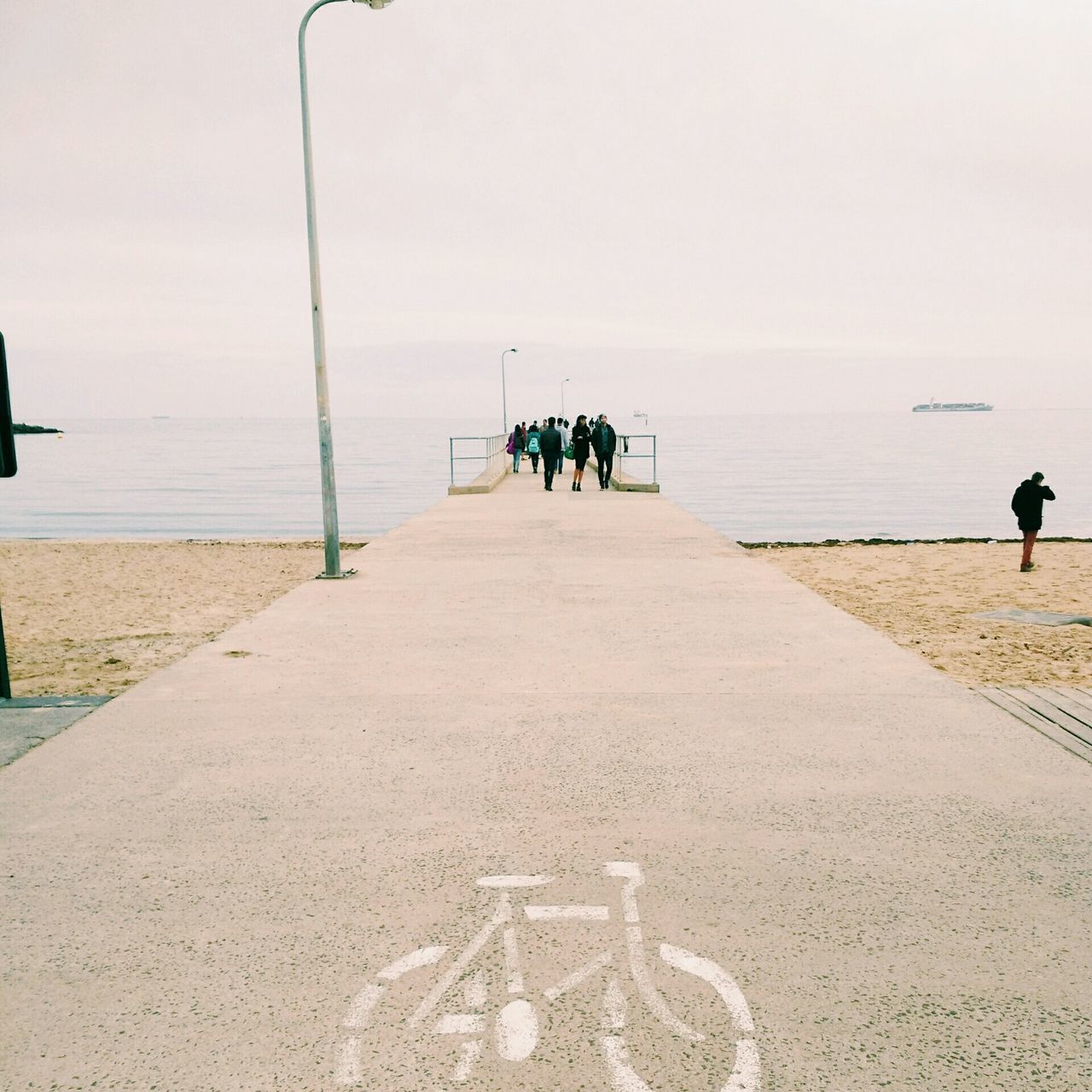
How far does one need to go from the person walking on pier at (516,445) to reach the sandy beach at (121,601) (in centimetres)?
1294

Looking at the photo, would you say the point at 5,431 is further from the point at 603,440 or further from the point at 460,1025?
the point at 603,440

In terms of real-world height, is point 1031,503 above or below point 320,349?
below

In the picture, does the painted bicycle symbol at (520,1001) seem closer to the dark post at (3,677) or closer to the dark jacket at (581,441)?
the dark post at (3,677)

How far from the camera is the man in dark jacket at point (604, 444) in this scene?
25.2 metres

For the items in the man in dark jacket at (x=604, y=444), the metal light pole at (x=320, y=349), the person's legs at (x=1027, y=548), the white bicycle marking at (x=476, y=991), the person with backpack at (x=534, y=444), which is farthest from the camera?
the person with backpack at (x=534, y=444)

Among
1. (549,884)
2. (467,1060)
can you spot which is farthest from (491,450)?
(467,1060)

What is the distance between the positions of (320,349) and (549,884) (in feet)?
32.1

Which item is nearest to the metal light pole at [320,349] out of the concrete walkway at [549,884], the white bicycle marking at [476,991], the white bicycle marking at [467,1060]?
the concrete walkway at [549,884]

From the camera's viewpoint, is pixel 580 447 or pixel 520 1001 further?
pixel 580 447

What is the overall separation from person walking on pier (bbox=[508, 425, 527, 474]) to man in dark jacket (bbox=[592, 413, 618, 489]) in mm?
8944

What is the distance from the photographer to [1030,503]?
15.3 meters

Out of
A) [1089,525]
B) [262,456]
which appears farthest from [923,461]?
[262,456]

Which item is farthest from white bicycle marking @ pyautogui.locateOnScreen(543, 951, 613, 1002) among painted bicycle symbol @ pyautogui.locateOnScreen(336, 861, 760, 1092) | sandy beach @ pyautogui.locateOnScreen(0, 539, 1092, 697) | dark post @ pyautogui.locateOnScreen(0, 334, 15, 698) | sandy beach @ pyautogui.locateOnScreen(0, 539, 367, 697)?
sandy beach @ pyautogui.locateOnScreen(0, 539, 367, 697)

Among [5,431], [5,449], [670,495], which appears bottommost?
[670,495]
